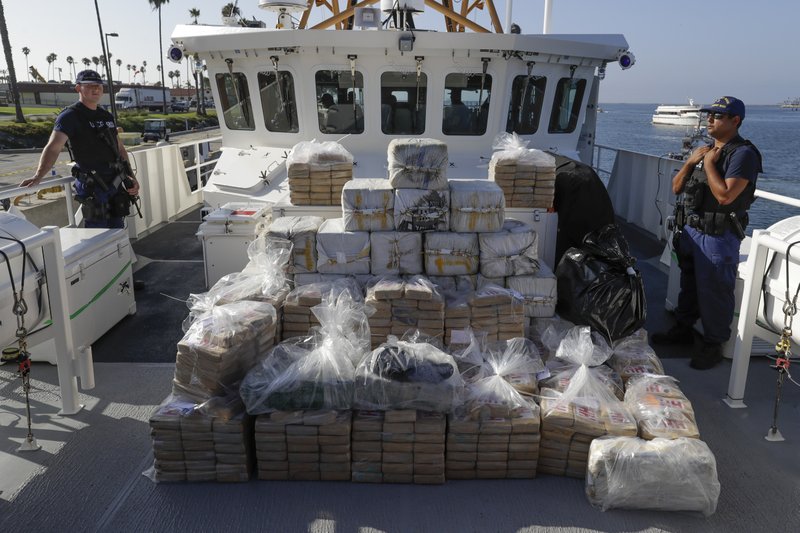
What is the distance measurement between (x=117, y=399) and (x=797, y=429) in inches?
187

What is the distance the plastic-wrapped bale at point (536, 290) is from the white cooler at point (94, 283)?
346 cm

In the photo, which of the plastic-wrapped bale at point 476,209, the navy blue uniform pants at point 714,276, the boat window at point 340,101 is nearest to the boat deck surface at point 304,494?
the navy blue uniform pants at point 714,276

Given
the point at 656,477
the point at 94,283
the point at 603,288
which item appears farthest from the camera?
the point at 94,283

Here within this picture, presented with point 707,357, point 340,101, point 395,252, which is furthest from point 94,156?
point 707,357

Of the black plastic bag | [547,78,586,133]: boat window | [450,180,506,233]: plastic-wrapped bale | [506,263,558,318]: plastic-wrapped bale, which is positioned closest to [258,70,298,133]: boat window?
[547,78,586,133]: boat window

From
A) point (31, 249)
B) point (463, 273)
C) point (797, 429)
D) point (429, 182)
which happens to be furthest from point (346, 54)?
point (797, 429)

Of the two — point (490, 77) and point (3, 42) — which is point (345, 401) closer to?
point (490, 77)

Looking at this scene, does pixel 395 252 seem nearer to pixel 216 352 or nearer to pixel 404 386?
pixel 404 386

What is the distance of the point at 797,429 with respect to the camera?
13.2 feet

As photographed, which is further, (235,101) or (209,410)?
(235,101)

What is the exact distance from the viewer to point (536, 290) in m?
4.67

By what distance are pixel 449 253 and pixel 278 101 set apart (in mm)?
4016

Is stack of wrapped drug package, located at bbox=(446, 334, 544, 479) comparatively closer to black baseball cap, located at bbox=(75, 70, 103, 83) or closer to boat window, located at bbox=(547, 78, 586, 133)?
black baseball cap, located at bbox=(75, 70, 103, 83)

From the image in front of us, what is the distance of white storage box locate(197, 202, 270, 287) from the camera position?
5820 millimetres
